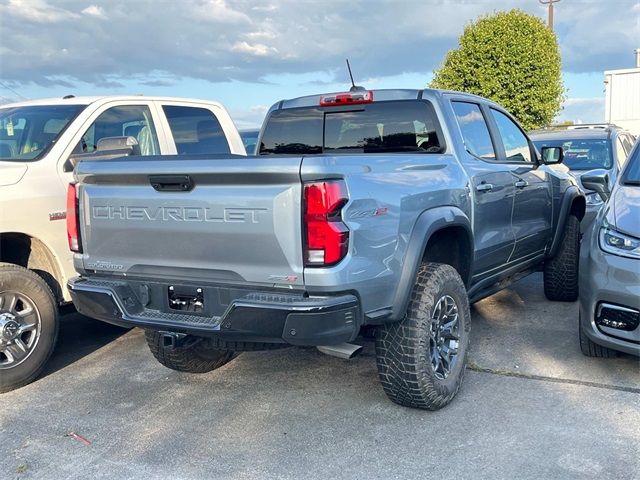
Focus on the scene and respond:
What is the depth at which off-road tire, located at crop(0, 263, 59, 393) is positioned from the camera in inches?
163

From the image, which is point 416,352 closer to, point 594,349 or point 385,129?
point 594,349

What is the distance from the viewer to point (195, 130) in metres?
5.84

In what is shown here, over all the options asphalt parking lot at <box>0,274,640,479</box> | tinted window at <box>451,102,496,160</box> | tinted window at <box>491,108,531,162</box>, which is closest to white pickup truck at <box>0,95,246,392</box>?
asphalt parking lot at <box>0,274,640,479</box>

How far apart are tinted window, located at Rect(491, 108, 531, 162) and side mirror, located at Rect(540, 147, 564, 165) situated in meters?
0.13

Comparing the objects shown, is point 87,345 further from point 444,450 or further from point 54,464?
point 444,450

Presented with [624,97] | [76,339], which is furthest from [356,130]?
[624,97]

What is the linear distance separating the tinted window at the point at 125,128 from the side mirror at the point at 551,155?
3337mm

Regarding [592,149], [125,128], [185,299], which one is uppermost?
[125,128]

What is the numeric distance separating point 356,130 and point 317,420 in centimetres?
218

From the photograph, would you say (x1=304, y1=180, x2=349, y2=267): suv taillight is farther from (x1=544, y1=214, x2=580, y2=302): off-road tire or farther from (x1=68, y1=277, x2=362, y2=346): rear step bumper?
(x1=544, y1=214, x2=580, y2=302): off-road tire

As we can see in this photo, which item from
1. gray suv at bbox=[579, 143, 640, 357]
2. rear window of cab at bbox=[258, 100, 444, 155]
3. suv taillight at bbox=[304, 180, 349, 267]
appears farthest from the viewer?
rear window of cab at bbox=[258, 100, 444, 155]

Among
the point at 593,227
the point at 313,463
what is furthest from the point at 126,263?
the point at 593,227

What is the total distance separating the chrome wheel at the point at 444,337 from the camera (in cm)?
377

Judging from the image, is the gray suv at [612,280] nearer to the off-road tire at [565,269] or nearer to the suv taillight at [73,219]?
the off-road tire at [565,269]
